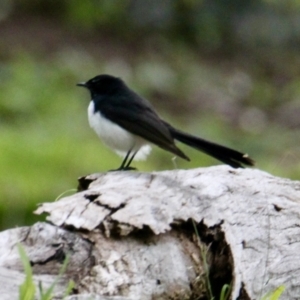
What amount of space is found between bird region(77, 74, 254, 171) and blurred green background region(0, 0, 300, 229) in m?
3.11

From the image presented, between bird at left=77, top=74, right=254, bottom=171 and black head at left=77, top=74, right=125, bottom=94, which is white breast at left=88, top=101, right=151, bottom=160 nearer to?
bird at left=77, top=74, right=254, bottom=171

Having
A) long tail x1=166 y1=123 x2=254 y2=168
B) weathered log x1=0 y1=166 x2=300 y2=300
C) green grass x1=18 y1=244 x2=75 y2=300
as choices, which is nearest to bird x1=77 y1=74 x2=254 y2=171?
long tail x1=166 y1=123 x2=254 y2=168

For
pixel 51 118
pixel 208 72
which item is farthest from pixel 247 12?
pixel 51 118

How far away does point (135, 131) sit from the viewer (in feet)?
21.0

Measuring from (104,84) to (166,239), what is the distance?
272 centimetres

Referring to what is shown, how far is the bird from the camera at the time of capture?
618cm

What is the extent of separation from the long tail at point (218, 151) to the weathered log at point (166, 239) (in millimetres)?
953

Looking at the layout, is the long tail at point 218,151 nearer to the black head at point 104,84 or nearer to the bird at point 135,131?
the bird at point 135,131

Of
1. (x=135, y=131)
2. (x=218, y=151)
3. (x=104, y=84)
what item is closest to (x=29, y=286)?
(x=218, y=151)

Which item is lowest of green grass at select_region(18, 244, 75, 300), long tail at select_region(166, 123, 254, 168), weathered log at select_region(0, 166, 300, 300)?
green grass at select_region(18, 244, 75, 300)

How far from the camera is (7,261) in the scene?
4.09m

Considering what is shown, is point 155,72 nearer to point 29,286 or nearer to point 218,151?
point 218,151

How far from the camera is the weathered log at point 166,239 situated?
13.7 ft

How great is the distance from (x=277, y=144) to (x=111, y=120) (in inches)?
233
